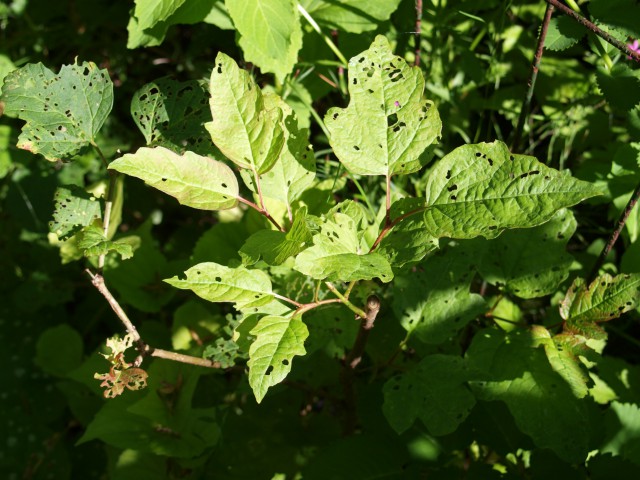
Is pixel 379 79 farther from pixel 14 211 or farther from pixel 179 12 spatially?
pixel 14 211

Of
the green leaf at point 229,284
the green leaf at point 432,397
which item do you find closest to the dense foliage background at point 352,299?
the green leaf at point 432,397

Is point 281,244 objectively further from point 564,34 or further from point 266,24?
point 564,34

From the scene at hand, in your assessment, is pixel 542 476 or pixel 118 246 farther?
pixel 542 476

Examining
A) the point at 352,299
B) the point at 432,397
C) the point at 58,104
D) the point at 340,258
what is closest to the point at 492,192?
the point at 340,258

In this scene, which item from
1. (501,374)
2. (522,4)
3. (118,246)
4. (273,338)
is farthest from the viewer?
(522,4)

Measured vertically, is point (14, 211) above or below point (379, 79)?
below

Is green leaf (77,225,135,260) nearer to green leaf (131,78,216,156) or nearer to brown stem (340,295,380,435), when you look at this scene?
green leaf (131,78,216,156)

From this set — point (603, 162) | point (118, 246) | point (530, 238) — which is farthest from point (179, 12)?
point (603, 162)

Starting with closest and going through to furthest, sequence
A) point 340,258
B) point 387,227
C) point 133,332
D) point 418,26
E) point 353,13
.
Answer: point 340,258
point 387,227
point 133,332
point 418,26
point 353,13
